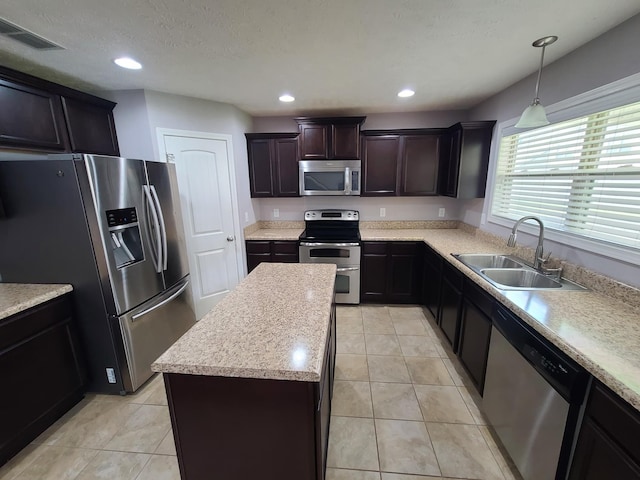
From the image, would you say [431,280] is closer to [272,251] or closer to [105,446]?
[272,251]

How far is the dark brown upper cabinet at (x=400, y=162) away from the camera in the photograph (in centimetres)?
322

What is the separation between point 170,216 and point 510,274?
286cm

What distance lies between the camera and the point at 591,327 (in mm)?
1202

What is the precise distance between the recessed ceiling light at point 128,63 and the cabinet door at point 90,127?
1.95 feet

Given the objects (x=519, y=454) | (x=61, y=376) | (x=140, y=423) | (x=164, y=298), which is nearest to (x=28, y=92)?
(x=164, y=298)

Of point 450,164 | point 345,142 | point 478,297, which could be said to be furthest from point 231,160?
point 478,297

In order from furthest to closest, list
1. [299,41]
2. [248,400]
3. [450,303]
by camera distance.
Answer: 1. [450,303]
2. [299,41]
3. [248,400]

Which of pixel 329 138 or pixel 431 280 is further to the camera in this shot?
pixel 329 138

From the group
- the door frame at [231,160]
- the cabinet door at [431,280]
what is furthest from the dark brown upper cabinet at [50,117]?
the cabinet door at [431,280]

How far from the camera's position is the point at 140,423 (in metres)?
1.78

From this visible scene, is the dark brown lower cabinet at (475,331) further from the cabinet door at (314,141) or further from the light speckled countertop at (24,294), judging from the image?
the light speckled countertop at (24,294)

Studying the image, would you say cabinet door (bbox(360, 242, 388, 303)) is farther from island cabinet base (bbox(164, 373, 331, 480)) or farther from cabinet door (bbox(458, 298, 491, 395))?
island cabinet base (bbox(164, 373, 331, 480))

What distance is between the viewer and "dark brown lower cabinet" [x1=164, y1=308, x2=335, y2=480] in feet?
3.26

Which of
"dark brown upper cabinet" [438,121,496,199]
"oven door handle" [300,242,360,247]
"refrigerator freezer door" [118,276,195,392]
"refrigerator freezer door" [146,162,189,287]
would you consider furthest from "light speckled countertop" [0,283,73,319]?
"dark brown upper cabinet" [438,121,496,199]
